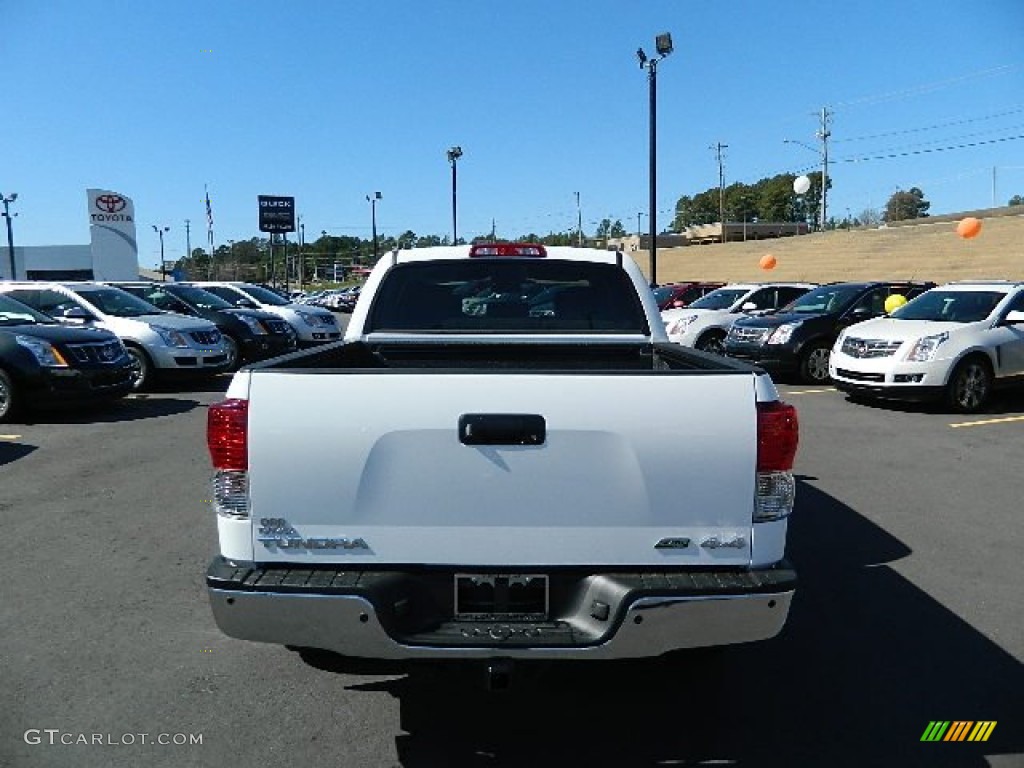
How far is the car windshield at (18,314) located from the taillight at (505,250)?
28.0 ft

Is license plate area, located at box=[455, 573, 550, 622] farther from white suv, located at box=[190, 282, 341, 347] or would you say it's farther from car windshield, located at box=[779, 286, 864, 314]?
white suv, located at box=[190, 282, 341, 347]

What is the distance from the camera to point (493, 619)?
272 cm

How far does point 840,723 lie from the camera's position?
326 cm

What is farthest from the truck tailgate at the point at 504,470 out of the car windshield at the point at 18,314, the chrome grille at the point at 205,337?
the chrome grille at the point at 205,337

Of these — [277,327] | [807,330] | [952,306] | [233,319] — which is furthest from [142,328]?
[952,306]

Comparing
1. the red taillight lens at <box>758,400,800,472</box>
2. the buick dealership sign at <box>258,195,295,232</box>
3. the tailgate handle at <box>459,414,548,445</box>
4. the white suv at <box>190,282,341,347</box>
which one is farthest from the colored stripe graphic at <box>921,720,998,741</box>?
the buick dealership sign at <box>258,195,295,232</box>

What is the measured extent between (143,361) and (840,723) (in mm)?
11816

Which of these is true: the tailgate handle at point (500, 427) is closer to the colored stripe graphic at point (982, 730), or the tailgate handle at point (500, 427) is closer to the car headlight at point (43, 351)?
the colored stripe graphic at point (982, 730)

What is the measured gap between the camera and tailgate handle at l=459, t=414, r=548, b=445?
2.62 meters

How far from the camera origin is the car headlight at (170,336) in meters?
12.6

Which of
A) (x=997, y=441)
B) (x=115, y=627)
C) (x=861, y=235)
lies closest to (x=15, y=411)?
(x=115, y=627)

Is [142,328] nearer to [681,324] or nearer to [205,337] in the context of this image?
[205,337]

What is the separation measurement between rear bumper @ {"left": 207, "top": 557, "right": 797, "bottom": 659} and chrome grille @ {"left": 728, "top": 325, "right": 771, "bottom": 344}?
37.5ft

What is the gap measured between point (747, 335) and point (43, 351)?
1067 centimetres
